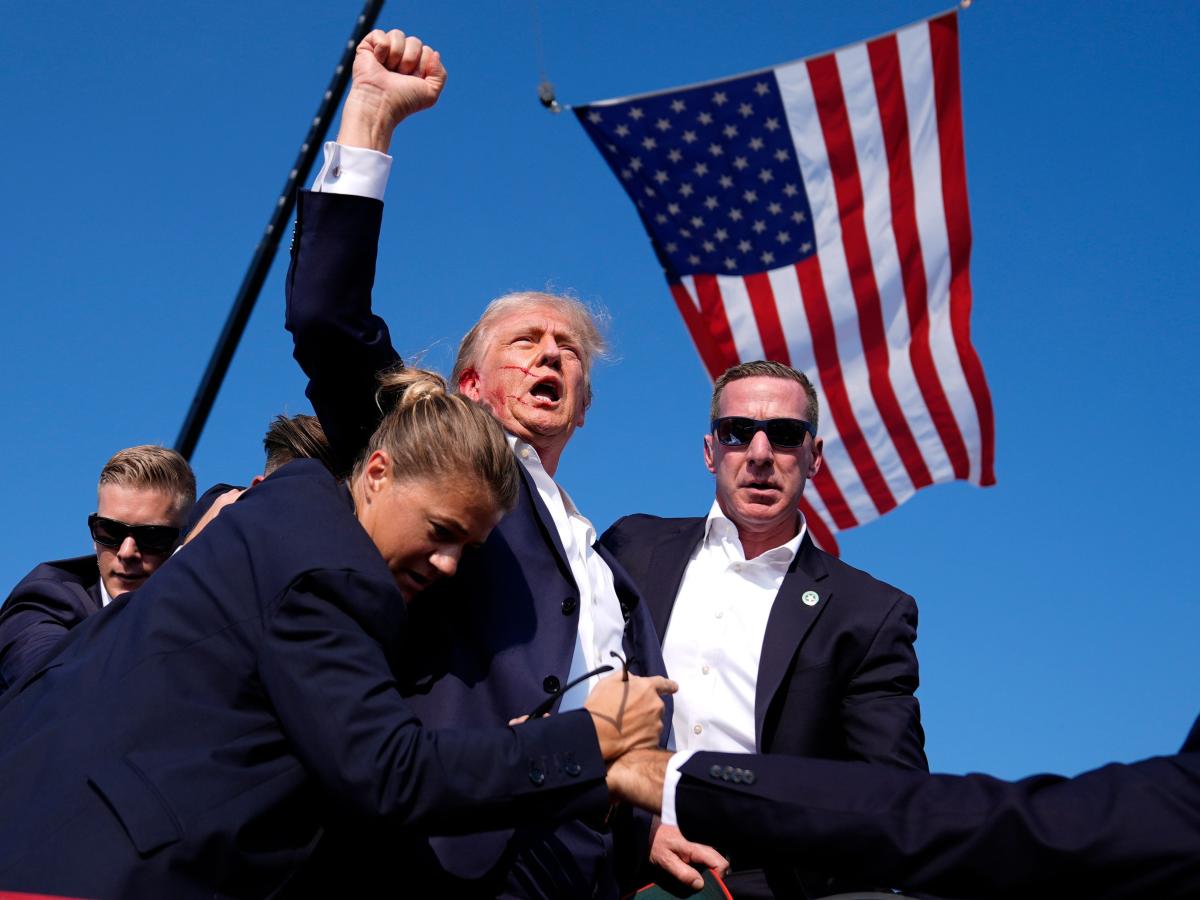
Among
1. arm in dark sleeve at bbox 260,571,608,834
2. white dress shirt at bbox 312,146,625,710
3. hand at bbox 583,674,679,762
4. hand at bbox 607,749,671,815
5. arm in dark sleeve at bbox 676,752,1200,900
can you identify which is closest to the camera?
arm in dark sleeve at bbox 676,752,1200,900

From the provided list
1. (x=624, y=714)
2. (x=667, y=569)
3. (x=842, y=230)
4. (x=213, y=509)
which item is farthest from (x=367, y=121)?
(x=842, y=230)

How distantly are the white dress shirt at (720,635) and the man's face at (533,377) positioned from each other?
2.89ft

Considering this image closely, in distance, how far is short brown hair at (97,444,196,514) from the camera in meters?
A: 5.34

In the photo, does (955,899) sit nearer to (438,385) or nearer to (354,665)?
(354,665)

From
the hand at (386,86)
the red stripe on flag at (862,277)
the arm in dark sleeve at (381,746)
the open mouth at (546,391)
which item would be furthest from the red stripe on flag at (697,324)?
the arm in dark sleeve at (381,746)

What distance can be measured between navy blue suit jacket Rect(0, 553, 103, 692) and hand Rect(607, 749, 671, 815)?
7.24 ft

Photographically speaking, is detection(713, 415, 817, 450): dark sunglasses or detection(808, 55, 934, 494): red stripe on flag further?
detection(808, 55, 934, 494): red stripe on flag

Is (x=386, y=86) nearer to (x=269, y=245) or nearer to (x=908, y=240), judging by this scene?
(x=269, y=245)

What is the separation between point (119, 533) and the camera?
17.2 ft

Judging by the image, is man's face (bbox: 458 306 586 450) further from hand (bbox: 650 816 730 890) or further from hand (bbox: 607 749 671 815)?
hand (bbox: 607 749 671 815)

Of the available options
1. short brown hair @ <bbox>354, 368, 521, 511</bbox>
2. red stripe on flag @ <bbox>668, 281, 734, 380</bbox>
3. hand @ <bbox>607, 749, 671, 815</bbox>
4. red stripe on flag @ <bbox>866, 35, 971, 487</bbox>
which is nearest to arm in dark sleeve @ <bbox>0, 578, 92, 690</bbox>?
short brown hair @ <bbox>354, 368, 521, 511</bbox>

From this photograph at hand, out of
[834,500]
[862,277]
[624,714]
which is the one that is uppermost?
[862,277]

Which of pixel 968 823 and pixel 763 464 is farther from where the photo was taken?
pixel 763 464

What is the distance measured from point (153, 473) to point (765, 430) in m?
2.31
